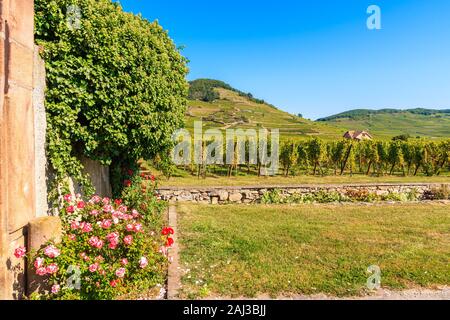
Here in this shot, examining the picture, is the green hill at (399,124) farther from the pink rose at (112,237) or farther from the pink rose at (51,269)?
the pink rose at (51,269)

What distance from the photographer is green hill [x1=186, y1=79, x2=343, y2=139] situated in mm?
77062

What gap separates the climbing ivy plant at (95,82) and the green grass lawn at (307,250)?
2.45 meters

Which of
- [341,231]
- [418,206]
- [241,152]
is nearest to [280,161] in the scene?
[241,152]

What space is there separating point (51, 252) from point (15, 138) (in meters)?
1.36

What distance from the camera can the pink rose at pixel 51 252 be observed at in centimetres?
332

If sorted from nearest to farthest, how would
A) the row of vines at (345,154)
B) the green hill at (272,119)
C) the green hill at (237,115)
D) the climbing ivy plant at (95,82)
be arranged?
the climbing ivy plant at (95,82)
the row of vines at (345,154)
the green hill at (237,115)
the green hill at (272,119)

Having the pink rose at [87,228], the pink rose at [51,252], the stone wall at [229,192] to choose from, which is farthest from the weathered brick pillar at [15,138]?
the stone wall at [229,192]

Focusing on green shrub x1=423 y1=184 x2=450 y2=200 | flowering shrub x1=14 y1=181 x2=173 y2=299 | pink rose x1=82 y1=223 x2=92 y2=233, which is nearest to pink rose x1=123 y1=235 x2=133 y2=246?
flowering shrub x1=14 y1=181 x2=173 y2=299

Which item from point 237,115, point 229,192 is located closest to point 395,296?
point 229,192

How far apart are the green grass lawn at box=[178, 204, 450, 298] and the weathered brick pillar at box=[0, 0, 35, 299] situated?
82.6 inches

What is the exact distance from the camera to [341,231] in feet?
24.0

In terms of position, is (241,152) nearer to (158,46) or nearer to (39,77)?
(158,46)

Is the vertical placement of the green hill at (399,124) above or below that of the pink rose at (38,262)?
above
